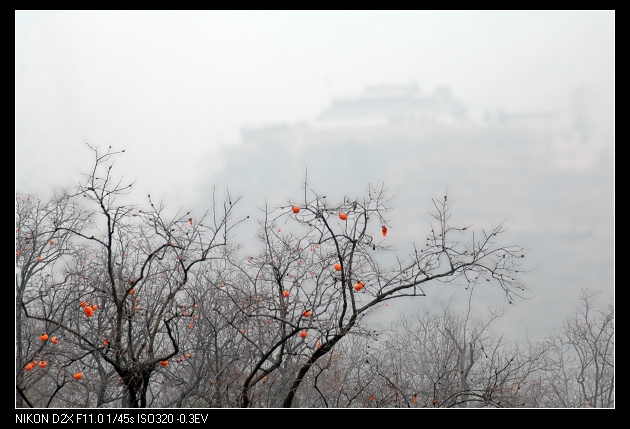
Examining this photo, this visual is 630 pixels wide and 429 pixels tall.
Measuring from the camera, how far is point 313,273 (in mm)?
5477

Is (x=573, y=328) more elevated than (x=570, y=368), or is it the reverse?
(x=573, y=328)

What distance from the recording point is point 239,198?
493 cm

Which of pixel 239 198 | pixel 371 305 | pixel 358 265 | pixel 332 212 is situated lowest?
pixel 371 305

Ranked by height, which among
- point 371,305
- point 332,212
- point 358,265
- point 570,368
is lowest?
point 570,368
